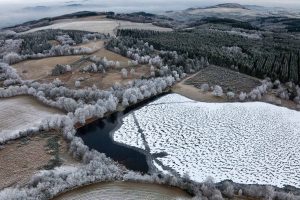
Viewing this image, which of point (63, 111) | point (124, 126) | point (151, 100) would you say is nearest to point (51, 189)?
point (124, 126)

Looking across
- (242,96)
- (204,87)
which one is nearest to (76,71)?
(204,87)

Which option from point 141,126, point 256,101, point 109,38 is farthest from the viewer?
point 109,38

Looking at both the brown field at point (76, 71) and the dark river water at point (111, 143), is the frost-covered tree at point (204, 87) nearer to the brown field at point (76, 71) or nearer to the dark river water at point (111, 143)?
the brown field at point (76, 71)

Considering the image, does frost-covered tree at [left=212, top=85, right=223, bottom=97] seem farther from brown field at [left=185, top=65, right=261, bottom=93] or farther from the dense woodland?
the dense woodland

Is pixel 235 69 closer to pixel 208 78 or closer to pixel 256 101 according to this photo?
pixel 208 78

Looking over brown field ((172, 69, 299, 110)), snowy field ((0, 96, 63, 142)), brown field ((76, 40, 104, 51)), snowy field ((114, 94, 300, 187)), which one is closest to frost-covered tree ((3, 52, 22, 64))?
brown field ((76, 40, 104, 51))

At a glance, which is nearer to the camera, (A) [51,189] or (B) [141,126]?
(A) [51,189]

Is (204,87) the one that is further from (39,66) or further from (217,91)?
(39,66)
